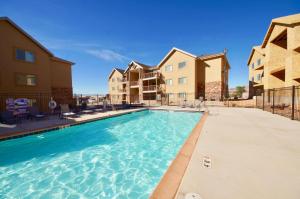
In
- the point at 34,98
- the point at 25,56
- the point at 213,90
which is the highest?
the point at 25,56

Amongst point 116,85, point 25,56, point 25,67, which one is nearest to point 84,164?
point 25,67

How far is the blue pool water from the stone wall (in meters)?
17.8

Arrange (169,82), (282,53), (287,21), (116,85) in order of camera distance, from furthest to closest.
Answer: (116,85)
(169,82)
(282,53)
(287,21)

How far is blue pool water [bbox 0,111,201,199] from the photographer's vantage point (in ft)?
11.5

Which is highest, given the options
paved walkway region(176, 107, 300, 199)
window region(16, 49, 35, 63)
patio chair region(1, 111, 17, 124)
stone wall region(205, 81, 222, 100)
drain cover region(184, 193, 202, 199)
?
window region(16, 49, 35, 63)

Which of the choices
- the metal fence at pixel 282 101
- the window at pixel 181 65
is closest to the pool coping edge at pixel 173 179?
the metal fence at pixel 282 101

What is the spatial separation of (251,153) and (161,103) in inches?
852

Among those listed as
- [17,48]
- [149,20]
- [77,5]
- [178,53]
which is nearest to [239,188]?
[77,5]

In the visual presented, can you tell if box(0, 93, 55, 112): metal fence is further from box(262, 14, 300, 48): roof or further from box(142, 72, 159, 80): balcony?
box(262, 14, 300, 48): roof

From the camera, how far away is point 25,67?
13.4 m

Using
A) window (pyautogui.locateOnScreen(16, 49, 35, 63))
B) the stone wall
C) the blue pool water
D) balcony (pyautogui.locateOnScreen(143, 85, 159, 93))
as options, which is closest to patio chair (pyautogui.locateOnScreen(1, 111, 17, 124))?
the blue pool water

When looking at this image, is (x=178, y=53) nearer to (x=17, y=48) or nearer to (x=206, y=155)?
(x=17, y=48)

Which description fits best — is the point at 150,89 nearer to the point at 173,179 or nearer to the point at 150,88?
the point at 150,88

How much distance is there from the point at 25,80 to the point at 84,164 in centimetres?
1418
